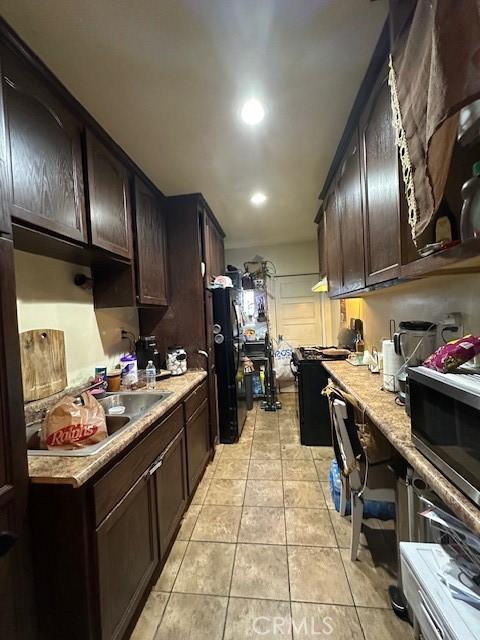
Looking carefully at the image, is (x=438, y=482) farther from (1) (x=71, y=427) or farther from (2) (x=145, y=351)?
(2) (x=145, y=351)

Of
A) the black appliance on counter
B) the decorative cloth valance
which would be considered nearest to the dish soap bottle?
the decorative cloth valance

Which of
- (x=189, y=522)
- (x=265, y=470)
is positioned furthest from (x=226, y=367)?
(x=189, y=522)

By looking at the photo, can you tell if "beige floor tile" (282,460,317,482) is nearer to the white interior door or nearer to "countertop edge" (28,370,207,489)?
"countertop edge" (28,370,207,489)

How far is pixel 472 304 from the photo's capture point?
1.23m

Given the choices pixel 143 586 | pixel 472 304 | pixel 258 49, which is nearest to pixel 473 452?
pixel 472 304

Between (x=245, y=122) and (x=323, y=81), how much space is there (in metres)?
0.44

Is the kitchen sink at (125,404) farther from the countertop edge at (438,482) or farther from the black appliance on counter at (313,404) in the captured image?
the black appliance on counter at (313,404)

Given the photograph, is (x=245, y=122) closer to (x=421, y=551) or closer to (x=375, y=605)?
(x=421, y=551)

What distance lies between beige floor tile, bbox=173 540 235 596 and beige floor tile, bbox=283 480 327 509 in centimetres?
57

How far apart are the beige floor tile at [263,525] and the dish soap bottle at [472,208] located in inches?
71.2

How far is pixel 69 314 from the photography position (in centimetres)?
173

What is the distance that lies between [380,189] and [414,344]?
79cm

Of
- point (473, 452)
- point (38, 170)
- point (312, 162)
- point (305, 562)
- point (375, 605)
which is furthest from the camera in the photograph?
point (312, 162)

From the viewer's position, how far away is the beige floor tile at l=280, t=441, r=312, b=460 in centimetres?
261
